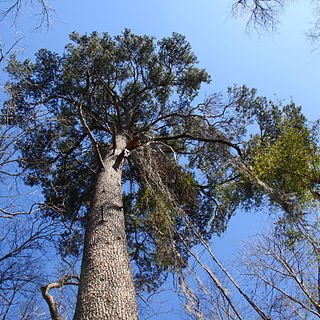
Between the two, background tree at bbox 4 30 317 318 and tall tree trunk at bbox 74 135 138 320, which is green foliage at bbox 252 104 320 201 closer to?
background tree at bbox 4 30 317 318

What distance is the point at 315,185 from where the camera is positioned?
457cm

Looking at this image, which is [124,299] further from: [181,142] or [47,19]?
[181,142]

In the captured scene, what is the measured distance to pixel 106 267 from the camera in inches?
104

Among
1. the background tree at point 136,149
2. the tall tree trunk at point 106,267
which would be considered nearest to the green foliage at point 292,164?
the background tree at point 136,149

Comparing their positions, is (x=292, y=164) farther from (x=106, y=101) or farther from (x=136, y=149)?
(x=106, y=101)

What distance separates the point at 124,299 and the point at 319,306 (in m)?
2.83

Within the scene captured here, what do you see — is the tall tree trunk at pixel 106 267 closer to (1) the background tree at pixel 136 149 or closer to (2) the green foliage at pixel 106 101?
(1) the background tree at pixel 136 149

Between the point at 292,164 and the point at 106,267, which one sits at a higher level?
the point at 292,164

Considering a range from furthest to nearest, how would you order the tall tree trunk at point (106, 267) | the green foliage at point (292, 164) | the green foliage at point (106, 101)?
1. the green foliage at point (106, 101)
2. the green foliage at point (292, 164)
3. the tall tree trunk at point (106, 267)

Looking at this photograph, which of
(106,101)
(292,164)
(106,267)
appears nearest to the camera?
(106,267)

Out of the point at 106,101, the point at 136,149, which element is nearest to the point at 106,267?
the point at 136,149

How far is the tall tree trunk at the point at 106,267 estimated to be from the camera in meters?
2.28

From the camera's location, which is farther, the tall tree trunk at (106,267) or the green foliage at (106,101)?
the green foliage at (106,101)

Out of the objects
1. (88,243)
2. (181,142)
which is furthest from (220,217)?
(88,243)
